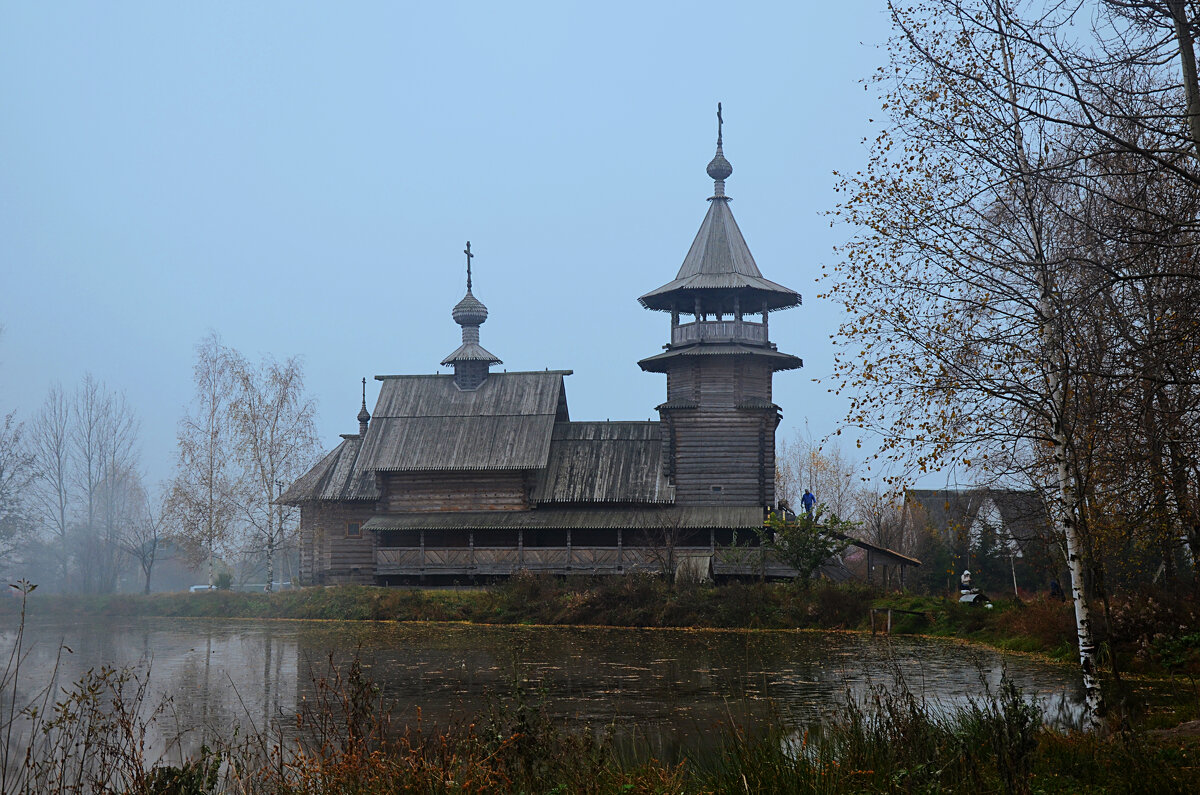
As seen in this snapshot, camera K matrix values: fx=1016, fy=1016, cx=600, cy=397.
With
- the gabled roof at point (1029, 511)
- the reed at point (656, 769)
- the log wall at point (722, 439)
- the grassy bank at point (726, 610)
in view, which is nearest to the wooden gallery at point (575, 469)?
the log wall at point (722, 439)

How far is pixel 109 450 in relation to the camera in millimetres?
55844

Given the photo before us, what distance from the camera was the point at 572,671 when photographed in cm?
1809

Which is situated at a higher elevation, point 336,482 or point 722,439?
point 722,439

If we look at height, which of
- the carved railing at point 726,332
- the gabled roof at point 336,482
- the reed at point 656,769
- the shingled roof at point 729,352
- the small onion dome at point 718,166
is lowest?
the reed at point 656,769

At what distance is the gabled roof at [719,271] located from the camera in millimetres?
35625

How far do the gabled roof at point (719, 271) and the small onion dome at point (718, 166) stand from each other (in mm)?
1106

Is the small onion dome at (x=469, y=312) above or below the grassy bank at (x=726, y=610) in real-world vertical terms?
above

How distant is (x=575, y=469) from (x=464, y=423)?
4942mm

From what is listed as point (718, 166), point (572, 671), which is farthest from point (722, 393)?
point (572, 671)

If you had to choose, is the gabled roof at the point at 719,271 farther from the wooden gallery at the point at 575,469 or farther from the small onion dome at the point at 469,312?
the small onion dome at the point at 469,312

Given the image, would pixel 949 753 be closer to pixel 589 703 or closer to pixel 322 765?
pixel 322 765

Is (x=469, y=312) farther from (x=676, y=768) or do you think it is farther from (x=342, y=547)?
(x=676, y=768)

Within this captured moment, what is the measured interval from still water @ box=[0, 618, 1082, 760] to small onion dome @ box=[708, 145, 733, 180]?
1908cm

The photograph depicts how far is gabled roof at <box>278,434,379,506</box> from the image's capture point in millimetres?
38344
